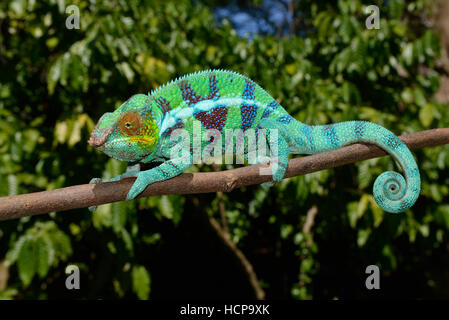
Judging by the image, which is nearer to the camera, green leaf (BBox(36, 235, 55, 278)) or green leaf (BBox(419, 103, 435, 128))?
green leaf (BBox(36, 235, 55, 278))

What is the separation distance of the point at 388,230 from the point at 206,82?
1811 mm

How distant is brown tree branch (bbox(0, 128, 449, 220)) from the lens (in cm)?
104

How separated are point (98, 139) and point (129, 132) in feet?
0.29

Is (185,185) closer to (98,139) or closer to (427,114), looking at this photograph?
(98,139)

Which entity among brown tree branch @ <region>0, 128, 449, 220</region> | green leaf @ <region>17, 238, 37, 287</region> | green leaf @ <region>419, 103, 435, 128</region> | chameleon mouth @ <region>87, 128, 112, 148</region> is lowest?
green leaf @ <region>17, 238, 37, 287</region>

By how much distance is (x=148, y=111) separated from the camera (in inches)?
42.1

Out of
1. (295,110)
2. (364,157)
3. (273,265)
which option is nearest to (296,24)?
(295,110)

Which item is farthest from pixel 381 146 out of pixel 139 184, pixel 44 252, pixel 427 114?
pixel 44 252

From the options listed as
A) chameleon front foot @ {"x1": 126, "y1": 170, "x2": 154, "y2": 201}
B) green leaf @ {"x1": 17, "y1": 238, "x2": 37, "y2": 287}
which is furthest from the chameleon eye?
green leaf @ {"x1": 17, "y1": 238, "x2": 37, "y2": 287}

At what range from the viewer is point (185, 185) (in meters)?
1.12

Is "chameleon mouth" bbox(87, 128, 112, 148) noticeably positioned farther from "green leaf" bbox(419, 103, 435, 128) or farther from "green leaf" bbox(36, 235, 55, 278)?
"green leaf" bbox(419, 103, 435, 128)

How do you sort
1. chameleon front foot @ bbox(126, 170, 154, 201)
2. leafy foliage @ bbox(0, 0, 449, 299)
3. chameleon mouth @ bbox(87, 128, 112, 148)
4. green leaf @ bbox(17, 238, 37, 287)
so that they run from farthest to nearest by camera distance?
leafy foliage @ bbox(0, 0, 449, 299), green leaf @ bbox(17, 238, 37, 287), chameleon front foot @ bbox(126, 170, 154, 201), chameleon mouth @ bbox(87, 128, 112, 148)

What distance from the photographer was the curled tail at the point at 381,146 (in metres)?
1.10

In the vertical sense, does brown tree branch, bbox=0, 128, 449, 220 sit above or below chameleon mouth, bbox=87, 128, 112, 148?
below
